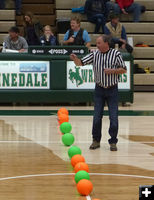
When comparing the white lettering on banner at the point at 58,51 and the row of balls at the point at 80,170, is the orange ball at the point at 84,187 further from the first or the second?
the white lettering on banner at the point at 58,51

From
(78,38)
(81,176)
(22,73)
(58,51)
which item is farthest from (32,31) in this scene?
(81,176)

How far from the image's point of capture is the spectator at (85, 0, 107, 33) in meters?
22.0

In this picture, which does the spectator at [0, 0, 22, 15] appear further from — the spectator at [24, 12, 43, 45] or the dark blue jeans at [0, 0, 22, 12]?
the spectator at [24, 12, 43, 45]

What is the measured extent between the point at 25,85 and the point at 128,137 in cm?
563

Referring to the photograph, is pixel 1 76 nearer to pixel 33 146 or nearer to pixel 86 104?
pixel 86 104

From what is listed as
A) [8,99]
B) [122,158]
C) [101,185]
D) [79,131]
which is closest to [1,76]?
[8,99]

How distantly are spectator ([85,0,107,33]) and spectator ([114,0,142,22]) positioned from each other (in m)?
0.66

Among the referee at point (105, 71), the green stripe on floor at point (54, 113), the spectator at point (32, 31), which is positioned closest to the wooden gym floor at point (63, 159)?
the green stripe on floor at point (54, 113)

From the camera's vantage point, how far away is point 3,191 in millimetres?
7707

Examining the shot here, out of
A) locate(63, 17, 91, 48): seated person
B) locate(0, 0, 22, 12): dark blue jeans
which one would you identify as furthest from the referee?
locate(0, 0, 22, 12): dark blue jeans

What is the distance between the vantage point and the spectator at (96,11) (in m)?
22.0

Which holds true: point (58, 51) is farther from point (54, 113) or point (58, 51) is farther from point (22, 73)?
point (54, 113)

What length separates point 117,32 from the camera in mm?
20016

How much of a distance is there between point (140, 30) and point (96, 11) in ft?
6.44
